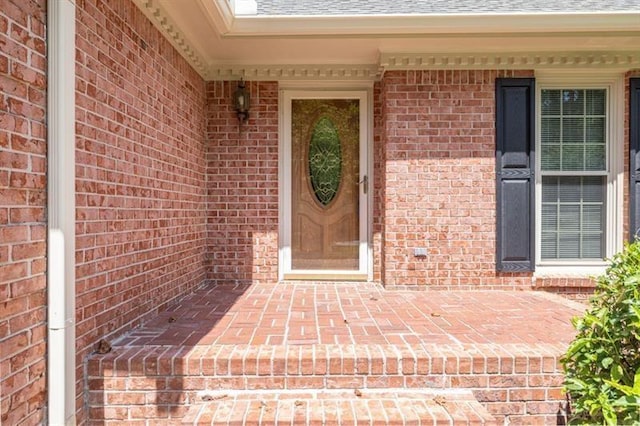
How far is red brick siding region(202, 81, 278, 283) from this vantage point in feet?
16.9

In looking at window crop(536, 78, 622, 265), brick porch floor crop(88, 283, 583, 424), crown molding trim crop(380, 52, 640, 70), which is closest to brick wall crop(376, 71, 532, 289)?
crown molding trim crop(380, 52, 640, 70)

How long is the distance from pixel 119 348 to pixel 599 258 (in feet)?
16.3

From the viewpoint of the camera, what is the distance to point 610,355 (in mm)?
2172

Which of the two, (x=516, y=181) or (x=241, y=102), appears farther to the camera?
(x=241, y=102)

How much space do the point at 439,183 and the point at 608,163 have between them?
1924 millimetres

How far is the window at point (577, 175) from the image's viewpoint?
485cm

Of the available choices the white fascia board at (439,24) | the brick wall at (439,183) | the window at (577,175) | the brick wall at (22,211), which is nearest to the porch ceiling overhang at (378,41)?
the white fascia board at (439,24)

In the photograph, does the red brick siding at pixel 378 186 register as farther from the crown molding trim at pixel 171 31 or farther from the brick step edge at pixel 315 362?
the brick step edge at pixel 315 362

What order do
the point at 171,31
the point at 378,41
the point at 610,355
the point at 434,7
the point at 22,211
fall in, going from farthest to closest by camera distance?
the point at 378,41 < the point at 434,7 < the point at 171,31 < the point at 610,355 < the point at 22,211

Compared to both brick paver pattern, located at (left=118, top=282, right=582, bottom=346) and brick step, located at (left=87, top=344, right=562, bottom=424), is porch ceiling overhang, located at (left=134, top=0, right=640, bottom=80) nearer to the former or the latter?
brick paver pattern, located at (left=118, top=282, right=582, bottom=346)

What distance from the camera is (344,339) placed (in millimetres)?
2889

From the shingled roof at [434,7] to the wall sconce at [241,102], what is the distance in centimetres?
99

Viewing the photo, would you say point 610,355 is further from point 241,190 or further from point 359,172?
point 241,190

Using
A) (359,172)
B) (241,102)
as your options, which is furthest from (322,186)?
(241,102)
